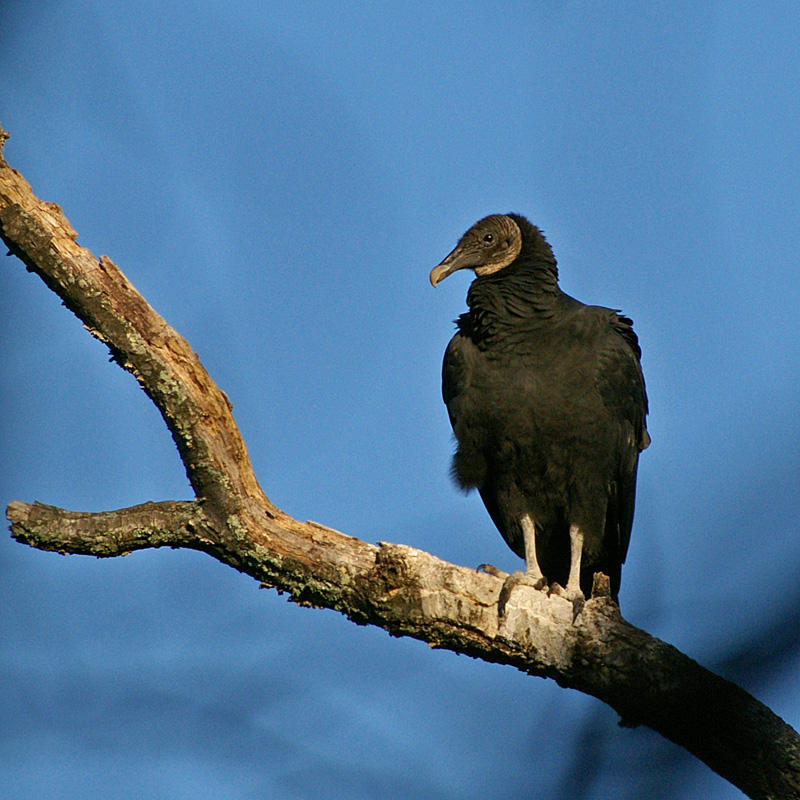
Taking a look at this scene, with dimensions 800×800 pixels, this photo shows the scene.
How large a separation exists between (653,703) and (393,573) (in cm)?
84

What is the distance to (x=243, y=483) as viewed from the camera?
3203mm

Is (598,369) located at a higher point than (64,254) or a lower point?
higher

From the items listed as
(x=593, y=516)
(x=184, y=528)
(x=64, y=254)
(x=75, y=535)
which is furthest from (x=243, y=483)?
(x=593, y=516)

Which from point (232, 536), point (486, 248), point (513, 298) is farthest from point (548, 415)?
point (232, 536)

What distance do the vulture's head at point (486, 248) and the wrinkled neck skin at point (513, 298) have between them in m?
0.10

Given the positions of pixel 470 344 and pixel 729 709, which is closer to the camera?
pixel 729 709

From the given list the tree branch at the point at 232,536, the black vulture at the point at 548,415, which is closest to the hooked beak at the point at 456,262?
the black vulture at the point at 548,415

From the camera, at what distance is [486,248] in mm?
5164

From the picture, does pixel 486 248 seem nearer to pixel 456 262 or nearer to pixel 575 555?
pixel 456 262

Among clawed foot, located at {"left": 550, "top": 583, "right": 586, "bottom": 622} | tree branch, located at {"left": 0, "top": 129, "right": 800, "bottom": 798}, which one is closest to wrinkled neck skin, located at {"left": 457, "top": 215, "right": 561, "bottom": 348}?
clawed foot, located at {"left": 550, "top": 583, "right": 586, "bottom": 622}

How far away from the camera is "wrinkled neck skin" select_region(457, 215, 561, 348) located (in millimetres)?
4637


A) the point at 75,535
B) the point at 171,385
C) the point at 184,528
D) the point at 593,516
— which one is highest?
the point at 593,516

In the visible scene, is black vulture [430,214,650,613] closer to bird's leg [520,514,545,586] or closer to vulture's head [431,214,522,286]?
bird's leg [520,514,545,586]

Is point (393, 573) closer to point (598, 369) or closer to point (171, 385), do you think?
point (171, 385)
